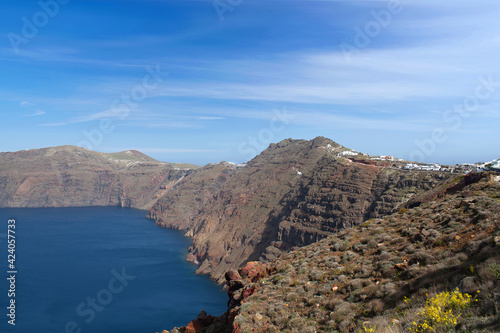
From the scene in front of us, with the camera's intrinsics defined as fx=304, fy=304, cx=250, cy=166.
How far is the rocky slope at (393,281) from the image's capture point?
31.2 ft

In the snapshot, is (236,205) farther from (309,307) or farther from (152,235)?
(309,307)

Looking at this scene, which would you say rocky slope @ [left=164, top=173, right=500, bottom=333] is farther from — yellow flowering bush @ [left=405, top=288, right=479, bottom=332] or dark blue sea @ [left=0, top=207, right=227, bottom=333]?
dark blue sea @ [left=0, top=207, right=227, bottom=333]

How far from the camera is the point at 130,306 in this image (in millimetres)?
96188

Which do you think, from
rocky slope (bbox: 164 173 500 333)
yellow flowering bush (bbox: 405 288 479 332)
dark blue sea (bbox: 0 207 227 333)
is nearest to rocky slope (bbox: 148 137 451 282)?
dark blue sea (bbox: 0 207 227 333)

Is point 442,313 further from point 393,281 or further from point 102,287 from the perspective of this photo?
point 102,287

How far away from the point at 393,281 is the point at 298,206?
110224 millimetres

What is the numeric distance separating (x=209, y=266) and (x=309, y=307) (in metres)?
126

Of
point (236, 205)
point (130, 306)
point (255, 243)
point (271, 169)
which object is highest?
point (271, 169)

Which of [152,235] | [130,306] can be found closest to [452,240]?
[130,306]
